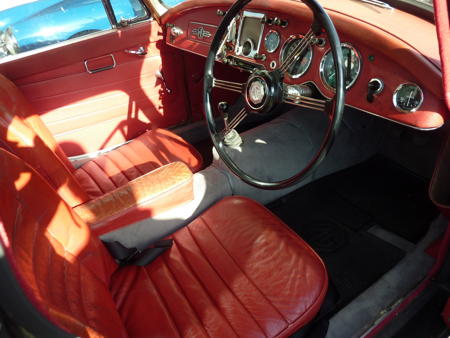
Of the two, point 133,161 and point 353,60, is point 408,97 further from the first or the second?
point 133,161

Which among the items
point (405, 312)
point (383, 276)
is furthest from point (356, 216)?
point (405, 312)

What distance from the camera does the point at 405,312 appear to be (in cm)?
128

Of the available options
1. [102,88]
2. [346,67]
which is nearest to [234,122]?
[346,67]

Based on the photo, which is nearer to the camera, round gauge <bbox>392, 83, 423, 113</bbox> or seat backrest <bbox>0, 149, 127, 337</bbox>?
seat backrest <bbox>0, 149, 127, 337</bbox>

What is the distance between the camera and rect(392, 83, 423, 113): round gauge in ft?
3.13

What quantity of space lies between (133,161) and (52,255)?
1017 mm

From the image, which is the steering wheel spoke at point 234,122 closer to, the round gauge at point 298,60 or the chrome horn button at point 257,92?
the chrome horn button at point 257,92

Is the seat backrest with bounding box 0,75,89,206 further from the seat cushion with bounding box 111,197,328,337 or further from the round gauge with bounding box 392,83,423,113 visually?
the round gauge with bounding box 392,83,423,113

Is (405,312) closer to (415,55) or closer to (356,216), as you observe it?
(356,216)

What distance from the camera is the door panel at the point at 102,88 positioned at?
186 centimetres

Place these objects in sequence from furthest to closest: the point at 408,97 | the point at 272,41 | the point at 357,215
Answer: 1. the point at 357,215
2. the point at 272,41
3. the point at 408,97

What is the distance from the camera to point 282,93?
1.09m

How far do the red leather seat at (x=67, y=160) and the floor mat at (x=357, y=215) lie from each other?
61cm

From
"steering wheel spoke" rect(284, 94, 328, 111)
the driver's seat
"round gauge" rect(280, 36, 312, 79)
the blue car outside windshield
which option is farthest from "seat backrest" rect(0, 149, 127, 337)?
the blue car outside windshield
